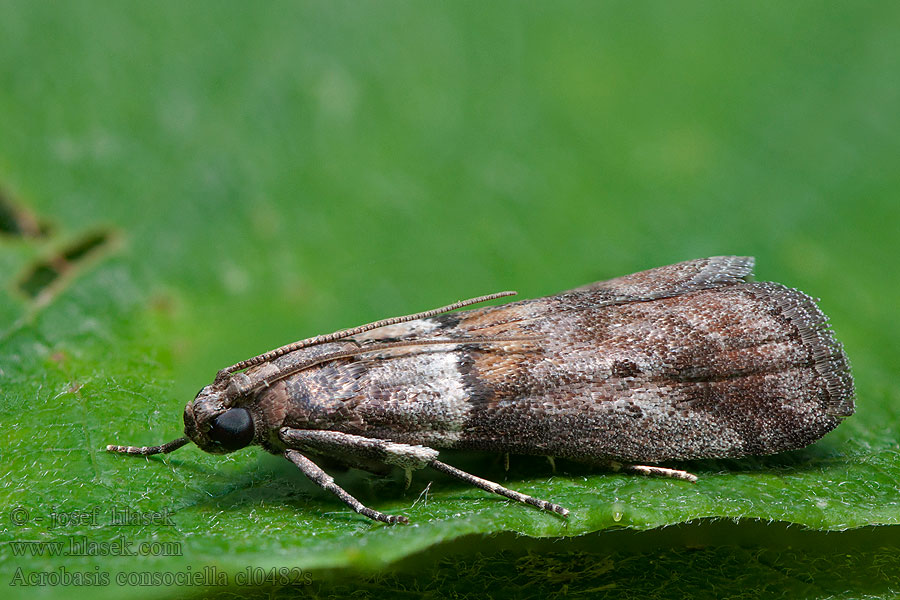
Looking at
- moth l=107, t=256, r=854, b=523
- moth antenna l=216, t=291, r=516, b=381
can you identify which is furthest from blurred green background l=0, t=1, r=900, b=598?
moth antenna l=216, t=291, r=516, b=381

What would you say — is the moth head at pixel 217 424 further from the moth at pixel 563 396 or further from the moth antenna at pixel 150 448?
the moth antenna at pixel 150 448

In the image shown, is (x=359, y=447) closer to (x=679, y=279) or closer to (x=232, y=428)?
(x=232, y=428)

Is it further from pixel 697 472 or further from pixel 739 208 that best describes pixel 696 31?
pixel 697 472

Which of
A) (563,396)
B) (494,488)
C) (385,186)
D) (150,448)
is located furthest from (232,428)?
(385,186)

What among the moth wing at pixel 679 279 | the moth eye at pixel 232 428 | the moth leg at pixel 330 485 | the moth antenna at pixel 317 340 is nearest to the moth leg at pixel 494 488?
the moth leg at pixel 330 485

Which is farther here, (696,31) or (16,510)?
(696,31)

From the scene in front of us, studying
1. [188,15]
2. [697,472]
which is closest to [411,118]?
[188,15]

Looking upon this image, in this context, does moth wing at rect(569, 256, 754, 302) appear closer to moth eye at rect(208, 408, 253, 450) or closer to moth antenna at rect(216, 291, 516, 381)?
moth antenna at rect(216, 291, 516, 381)
